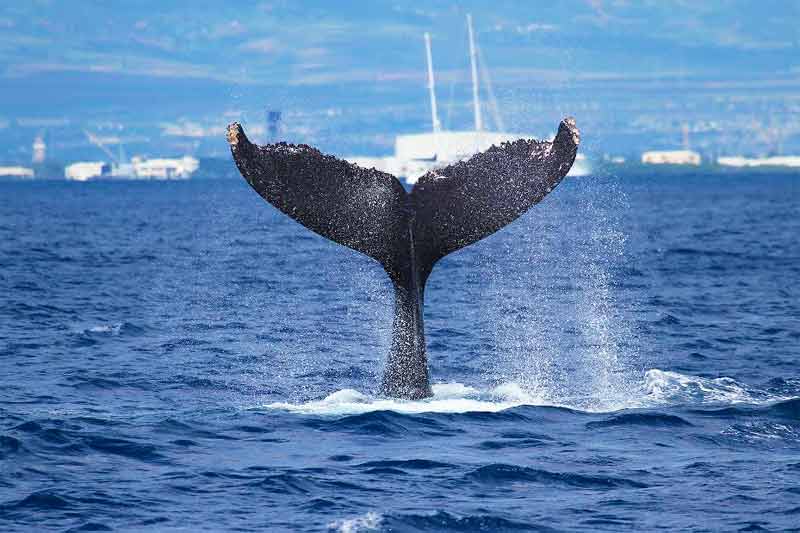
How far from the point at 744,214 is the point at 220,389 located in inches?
1982

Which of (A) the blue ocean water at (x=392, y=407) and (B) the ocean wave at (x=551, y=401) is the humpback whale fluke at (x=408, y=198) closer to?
(B) the ocean wave at (x=551, y=401)

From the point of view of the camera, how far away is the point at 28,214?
67.4 meters

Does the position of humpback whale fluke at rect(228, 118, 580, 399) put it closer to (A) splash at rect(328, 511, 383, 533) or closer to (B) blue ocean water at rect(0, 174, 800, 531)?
(B) blue ocean water at rect(0, 174, 800, 531)

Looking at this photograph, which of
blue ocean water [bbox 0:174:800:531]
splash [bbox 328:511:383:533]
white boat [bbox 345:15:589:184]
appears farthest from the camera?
white boat [bbox 345:15:589:184]

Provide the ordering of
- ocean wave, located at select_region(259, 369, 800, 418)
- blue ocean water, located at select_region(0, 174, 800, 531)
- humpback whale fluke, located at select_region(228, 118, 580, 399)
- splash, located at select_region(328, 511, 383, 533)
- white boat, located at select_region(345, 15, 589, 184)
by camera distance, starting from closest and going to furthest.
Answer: splash, located at select_region(328, 511, 383, 533), blue ocean water, located at select_region(0, 174, 800, 531), humpback whale fluke, located at select_region(228, 118, 580, 399), ocean wave, located at select_region(259, 369, 800, 418), white boat, located at select_region(345, 15, 589, 184)

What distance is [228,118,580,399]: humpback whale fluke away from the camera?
1097 centimetres

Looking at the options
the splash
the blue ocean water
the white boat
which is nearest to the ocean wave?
the blue ocean water

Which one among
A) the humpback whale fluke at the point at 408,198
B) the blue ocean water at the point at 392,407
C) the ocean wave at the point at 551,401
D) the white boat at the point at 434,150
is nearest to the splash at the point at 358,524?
the blue ocean water at the point at 392,407

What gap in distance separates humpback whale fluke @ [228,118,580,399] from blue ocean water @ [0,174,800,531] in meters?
1.26

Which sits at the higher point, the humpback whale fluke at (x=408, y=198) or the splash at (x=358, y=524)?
the humpback whale fluke at (x=408, y=198)

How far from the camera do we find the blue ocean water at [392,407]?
9852mm

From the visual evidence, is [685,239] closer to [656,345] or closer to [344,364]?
[656,345]

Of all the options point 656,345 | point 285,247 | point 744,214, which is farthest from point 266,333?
point 744,214

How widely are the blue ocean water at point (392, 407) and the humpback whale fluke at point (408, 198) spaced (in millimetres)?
1261
